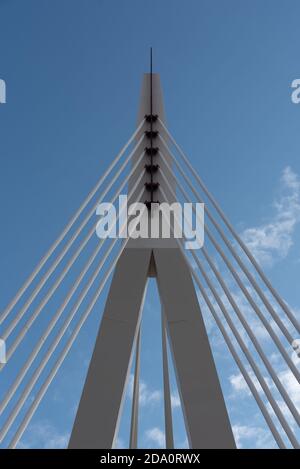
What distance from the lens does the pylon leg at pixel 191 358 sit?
250 inches

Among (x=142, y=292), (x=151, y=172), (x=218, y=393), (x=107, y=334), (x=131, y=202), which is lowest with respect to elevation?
(x=218, y=393)

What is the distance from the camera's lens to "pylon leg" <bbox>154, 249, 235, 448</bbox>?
634cm

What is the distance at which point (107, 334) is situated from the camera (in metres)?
7.13

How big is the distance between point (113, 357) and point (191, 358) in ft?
3.20

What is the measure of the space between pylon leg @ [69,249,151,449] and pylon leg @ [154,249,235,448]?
1.13 feet

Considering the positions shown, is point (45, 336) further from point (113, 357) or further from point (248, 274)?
point (248, 274)

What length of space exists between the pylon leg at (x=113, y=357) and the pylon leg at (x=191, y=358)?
0.34 m

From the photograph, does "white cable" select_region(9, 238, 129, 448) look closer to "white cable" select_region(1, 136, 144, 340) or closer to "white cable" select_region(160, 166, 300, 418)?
"white cable" select_region(1, 136, 144, 340)

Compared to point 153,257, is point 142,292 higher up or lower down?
lower down
